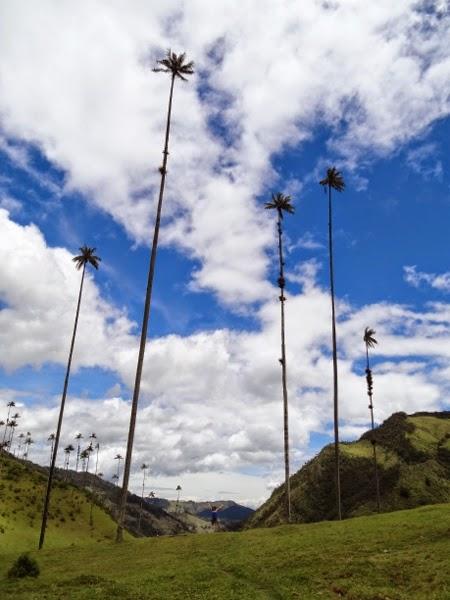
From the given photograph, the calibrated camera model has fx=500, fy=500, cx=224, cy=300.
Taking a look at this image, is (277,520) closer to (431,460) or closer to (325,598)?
(431,460)

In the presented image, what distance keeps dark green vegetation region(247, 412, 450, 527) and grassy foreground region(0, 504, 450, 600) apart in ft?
286

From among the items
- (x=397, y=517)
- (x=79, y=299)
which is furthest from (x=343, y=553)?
(x=79, y=299)

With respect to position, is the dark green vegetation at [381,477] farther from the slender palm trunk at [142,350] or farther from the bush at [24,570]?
the bush at [24,570]

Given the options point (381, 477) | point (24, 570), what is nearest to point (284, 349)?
point (24, 570)

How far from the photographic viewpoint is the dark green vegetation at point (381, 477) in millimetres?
113438

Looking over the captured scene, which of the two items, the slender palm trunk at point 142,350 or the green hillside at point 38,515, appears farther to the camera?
the green hillside at point 38,515

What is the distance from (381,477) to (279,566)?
111684 millimetres

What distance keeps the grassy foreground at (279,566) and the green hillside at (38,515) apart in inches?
1805

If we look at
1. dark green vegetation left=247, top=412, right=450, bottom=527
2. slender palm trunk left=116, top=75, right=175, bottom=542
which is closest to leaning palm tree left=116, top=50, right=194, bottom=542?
slender palm trunk left=116, top=75, right=175, bottom=542

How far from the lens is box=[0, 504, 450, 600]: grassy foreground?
64.8 feet

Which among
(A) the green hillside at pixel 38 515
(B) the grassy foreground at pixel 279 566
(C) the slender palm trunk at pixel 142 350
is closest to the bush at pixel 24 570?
(B) the grassy foreground at pixel 279 566

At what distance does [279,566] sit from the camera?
24250 mm

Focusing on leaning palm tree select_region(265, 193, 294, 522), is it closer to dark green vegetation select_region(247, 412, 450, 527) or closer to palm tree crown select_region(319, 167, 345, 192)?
Answer: palm tree crown select_region(319, 167, 345, 192)

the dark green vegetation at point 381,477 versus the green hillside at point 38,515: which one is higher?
the dark green vegetation at point 381,477
